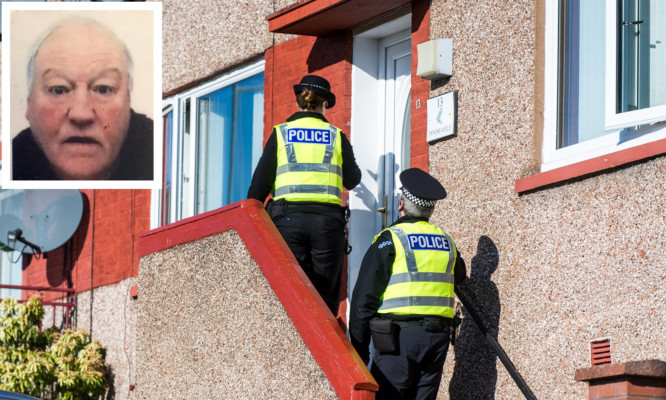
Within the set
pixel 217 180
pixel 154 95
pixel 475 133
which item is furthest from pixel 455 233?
pixel 154 95

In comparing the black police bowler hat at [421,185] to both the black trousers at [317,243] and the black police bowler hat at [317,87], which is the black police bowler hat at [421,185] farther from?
the black police bowler hat at [317,87]

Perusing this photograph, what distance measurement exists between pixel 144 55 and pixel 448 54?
16.5 feet

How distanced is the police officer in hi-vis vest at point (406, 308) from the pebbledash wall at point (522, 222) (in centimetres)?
59

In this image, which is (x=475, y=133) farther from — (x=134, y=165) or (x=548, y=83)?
(x=134, y=165)

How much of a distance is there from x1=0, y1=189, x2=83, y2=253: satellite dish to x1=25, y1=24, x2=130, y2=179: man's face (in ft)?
1.34

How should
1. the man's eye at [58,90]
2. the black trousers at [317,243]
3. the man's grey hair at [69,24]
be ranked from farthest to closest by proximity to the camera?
the man's eye at [58,90]
the man's grey hair at [69,24]
the black trousers at [317,243]

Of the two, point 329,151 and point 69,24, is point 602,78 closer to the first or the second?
point 329,151

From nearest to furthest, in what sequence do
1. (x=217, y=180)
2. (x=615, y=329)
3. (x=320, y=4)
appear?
(x=615, y=329) < (x=320, y=4) < (x=217, y=180)

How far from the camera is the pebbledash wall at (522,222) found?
6457mm

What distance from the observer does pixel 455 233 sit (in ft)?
25.7

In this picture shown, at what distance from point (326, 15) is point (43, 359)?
5049mm

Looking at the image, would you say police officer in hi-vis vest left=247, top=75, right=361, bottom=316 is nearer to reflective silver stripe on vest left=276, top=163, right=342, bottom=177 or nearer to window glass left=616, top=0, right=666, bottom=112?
reflective silver stripe on vest left=276, top=163, right=342, bottom=177

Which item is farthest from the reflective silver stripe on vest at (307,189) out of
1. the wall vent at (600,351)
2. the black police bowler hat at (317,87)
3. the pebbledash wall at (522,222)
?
the wall vent at (600,351)

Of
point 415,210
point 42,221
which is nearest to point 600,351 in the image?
point 415,210
